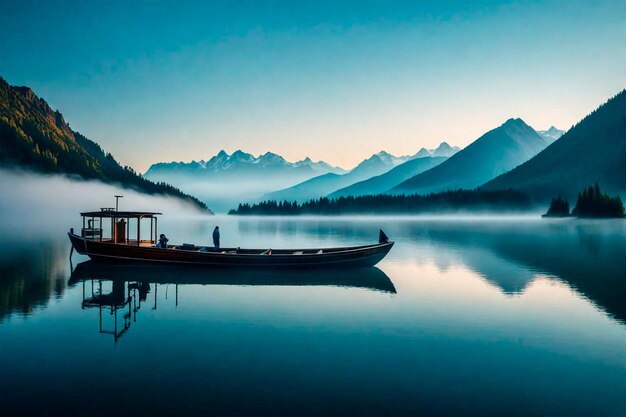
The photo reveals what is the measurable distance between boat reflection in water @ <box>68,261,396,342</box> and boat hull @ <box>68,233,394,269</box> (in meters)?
0.74

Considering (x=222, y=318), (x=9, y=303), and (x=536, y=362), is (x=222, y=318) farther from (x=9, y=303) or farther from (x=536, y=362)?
(x=536, y=362)

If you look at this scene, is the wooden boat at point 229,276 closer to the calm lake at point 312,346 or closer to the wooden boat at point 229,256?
the calm lake at point 312,346

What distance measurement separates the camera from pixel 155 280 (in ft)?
116

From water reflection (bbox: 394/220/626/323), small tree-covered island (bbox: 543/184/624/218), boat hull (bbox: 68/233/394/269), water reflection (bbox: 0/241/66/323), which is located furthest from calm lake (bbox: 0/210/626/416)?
small tree-covered island (bbox: 543/184/624/218)

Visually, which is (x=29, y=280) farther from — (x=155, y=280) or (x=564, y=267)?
(x=564, y=267)

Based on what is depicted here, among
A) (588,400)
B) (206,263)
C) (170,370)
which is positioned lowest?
(588,400)

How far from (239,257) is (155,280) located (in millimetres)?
7256

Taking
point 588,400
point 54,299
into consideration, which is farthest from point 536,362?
point 54,299

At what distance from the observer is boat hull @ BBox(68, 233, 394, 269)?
39062 mm

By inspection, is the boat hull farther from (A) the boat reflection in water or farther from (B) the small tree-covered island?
(B) the small tree-covered island

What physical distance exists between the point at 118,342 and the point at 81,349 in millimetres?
1475

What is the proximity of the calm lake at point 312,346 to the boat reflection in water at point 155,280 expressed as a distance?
249 mm

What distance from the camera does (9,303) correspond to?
1010 inches

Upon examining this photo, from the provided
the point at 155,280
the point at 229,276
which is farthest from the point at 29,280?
the point at 229,276
